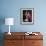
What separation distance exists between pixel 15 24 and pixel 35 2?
1.04 m

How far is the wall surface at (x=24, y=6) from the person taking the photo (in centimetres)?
442

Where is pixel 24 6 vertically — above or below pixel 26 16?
above

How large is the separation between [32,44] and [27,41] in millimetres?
176

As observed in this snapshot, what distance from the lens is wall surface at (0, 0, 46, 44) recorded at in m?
4.42

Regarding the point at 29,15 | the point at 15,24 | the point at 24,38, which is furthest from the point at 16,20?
the point at 24,38

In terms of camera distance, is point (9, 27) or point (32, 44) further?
point (9, 27)

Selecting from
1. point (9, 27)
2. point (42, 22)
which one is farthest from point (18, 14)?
point (42, 22)

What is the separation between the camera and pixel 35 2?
14.5ft

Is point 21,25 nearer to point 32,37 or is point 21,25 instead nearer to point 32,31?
point 32,31

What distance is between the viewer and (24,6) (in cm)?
441

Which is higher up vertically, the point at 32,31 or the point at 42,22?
the point at 42,22

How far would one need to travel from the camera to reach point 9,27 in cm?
422

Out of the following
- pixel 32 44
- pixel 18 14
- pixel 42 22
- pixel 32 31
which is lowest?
pixel 32 44

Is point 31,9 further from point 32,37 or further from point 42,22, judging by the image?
point 32,37
